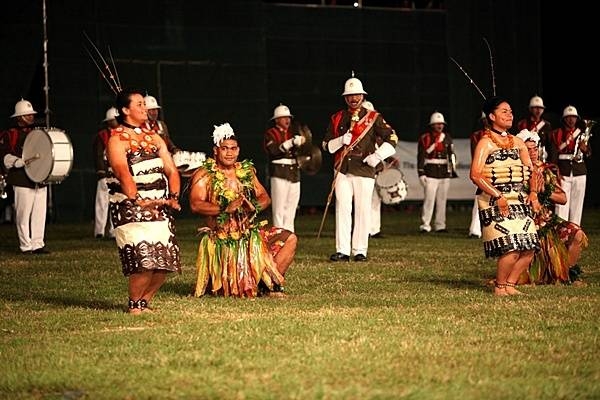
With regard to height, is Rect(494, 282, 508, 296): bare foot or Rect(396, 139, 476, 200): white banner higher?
Rect(396, 139, 476, 200): white banner

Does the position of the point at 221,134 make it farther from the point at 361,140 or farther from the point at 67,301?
the point at 361,140

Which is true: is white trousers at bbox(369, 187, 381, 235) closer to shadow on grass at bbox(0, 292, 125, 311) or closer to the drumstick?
the drumstick

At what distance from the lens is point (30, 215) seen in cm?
1847

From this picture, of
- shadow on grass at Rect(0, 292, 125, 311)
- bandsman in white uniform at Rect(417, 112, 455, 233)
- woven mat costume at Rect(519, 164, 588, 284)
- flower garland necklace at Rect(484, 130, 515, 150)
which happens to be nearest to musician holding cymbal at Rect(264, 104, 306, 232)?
bandsman in white uniform at Rect(417, 112, 455, 233)

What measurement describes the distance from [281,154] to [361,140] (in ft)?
13.3

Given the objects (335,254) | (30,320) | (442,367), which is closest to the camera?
(442,367)

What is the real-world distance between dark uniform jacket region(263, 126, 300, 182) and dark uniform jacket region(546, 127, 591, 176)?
3.94 metres

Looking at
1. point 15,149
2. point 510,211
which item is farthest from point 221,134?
point 15,149

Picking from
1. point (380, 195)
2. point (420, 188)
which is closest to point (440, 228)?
point (380, 195)

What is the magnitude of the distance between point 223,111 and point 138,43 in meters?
2.28

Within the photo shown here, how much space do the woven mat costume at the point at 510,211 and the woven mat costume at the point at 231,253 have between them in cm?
193

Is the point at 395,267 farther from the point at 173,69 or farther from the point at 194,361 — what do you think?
the point at 173,69

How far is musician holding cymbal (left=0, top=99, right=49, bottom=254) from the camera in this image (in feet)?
59.0

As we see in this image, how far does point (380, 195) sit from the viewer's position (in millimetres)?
22219
